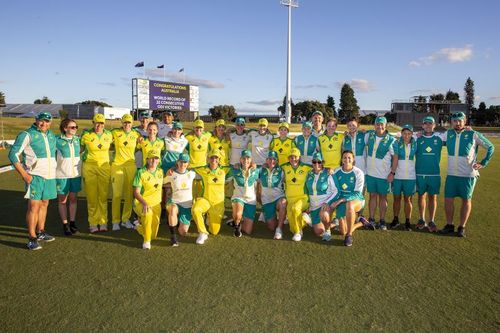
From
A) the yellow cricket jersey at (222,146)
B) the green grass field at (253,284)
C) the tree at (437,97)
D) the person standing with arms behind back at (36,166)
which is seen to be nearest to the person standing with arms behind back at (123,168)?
the green grass field at (253,284)

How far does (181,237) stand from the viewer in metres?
6.05

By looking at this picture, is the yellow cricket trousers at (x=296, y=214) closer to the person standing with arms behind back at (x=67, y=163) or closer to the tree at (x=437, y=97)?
the person standing with arms behind back at (x=67, y=163)

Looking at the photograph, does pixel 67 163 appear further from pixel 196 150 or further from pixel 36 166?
pixel 196 150

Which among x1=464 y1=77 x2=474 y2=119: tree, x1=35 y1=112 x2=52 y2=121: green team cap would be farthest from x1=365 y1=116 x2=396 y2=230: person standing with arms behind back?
x1=464 y1=77 x2=474 y2=119: tree

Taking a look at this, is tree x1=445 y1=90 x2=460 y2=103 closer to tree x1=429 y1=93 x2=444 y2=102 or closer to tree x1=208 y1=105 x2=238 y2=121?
tree x1=429 y1=93 x2=444 y2=102

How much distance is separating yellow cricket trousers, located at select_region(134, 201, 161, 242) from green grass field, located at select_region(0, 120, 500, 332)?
0.23 m

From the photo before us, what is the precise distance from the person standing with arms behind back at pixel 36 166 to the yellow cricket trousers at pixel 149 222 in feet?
4.72

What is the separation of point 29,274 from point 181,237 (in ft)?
7.55

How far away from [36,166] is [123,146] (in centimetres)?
147

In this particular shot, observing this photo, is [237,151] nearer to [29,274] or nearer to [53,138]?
[53,138]

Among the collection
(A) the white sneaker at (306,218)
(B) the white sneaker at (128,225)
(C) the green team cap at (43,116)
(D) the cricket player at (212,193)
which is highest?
(C) the green team cap at (43,116)

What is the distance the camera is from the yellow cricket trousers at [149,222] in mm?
5527

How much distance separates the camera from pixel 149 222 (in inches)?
219

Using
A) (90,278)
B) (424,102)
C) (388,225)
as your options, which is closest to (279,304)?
(90,278)
